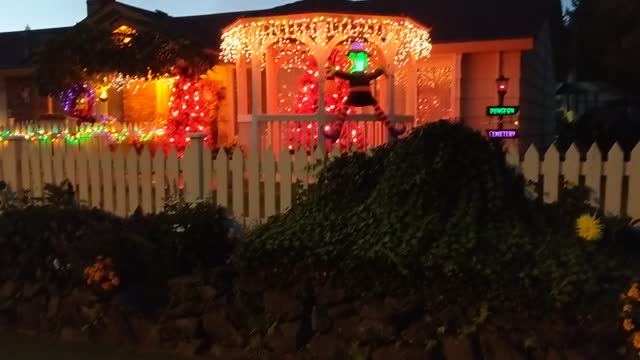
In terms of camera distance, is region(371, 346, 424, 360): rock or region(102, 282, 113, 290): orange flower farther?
region(102, 282, 113, 290): orange flower

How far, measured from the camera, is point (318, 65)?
34.6 feet

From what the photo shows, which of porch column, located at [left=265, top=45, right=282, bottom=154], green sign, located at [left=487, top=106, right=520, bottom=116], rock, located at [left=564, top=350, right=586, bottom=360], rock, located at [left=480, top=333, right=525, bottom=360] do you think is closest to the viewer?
rock, located at [left=564, top=350, right=586, bottom=360]

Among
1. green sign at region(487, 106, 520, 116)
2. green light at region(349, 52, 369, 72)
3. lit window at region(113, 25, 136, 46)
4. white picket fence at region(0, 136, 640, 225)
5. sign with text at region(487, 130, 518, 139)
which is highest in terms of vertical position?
lit window at region(113, 25, 136, 46)

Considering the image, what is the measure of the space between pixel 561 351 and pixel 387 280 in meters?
1.16

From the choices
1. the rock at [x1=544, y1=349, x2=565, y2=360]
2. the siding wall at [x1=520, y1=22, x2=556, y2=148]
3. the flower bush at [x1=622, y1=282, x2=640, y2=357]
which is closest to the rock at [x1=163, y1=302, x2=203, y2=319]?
the rock at [x1=544, y1=349, x2=565, y2=360]

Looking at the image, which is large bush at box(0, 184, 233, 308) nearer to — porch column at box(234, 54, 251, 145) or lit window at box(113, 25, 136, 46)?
porch column at box(234, 54, 251, 145)

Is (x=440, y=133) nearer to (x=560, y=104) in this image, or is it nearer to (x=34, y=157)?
(x=34, y=157)

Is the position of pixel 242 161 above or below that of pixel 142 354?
above

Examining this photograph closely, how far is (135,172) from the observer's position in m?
6.73

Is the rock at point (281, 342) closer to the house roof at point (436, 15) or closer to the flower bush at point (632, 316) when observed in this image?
the flower bush at point (632, 316)

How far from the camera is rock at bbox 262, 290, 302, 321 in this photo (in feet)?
16.0

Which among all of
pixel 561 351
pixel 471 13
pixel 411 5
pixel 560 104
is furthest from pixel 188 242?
pixel 560 104

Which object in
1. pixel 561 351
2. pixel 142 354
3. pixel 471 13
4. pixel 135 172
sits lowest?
pixel 142 354

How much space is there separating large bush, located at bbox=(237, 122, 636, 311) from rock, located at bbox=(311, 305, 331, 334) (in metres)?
0.27
